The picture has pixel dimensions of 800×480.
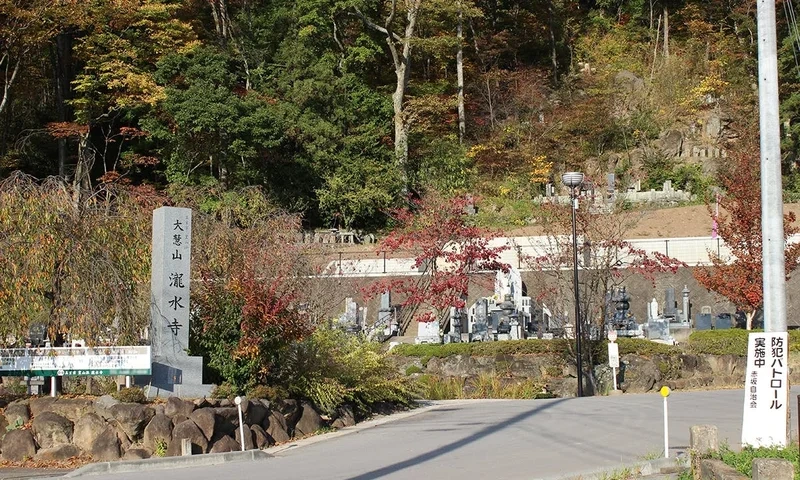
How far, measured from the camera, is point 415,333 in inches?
1353

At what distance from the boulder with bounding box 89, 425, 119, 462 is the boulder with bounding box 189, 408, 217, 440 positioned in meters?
1.21

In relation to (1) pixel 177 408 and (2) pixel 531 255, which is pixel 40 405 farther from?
(2) pixel 531 255

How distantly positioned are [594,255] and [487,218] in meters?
14.7

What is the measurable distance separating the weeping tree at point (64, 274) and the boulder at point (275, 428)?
9.48 feet

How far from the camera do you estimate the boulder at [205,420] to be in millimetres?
15562

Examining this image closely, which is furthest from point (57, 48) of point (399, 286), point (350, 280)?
point (399, 286)

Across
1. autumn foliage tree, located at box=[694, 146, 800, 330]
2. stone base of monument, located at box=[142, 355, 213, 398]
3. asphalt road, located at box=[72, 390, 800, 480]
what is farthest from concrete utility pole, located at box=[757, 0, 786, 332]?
autumn foliage tree, located at box=[694, 146, 800, 330]

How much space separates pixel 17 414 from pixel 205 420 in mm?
3328

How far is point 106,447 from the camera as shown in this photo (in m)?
15.3

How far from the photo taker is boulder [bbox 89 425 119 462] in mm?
15281

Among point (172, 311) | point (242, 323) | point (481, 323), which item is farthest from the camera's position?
point (481, 323)

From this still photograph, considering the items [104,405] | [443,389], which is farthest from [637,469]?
[443,389]

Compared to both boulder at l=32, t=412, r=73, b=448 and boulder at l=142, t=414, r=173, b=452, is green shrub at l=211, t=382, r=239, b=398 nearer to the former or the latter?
Answer: boulder at l=142, t=414, r=173, b=452

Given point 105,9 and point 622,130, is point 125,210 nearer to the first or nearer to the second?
point 105,9
